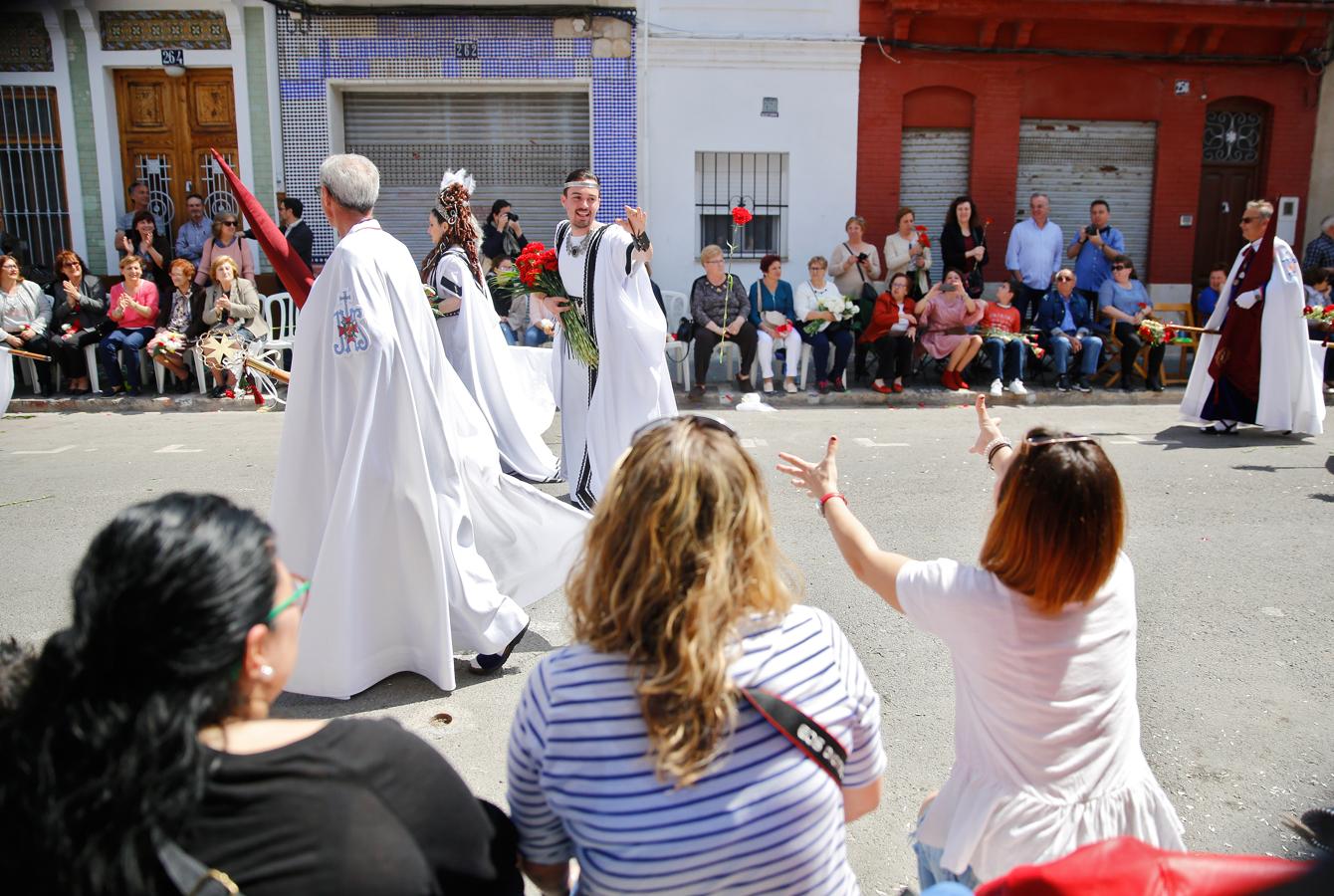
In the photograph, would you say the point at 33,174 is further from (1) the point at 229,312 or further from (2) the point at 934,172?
(2) the point at 934,172

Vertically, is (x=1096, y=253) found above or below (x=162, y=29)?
below

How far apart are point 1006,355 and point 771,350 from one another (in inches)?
107

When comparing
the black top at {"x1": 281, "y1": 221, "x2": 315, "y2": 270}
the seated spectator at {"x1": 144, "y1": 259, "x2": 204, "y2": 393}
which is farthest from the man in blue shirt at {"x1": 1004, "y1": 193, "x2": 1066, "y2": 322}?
the seated spectator at {"x1": 144, "y1": 259, "x2": 204, "y2": 393}

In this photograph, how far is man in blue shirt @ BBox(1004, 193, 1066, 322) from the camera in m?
13.2

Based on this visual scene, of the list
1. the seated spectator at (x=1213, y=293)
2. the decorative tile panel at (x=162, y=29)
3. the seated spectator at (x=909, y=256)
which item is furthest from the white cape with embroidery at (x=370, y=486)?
the seated spectator at (x=1213, y=293)

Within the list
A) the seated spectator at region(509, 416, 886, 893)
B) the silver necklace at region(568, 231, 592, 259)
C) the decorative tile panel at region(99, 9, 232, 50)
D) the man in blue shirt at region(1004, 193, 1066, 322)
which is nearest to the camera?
the seated spectator at region(509, 416, 886, 893)

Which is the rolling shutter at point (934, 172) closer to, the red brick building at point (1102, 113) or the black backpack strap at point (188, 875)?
the red brick building at point (1102, 113)

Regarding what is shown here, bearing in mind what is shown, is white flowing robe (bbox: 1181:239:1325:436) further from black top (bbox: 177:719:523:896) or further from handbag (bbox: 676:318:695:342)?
black top (bbox: 177:719:523:896)

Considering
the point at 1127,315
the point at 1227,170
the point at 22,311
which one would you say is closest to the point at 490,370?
the point at 22,311

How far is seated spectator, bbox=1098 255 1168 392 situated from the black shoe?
10.0 meters

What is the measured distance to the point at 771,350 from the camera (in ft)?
39.9

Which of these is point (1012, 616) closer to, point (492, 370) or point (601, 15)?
point (492, 370)

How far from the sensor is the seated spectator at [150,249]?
41.3ft

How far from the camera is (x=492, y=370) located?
300 inches
